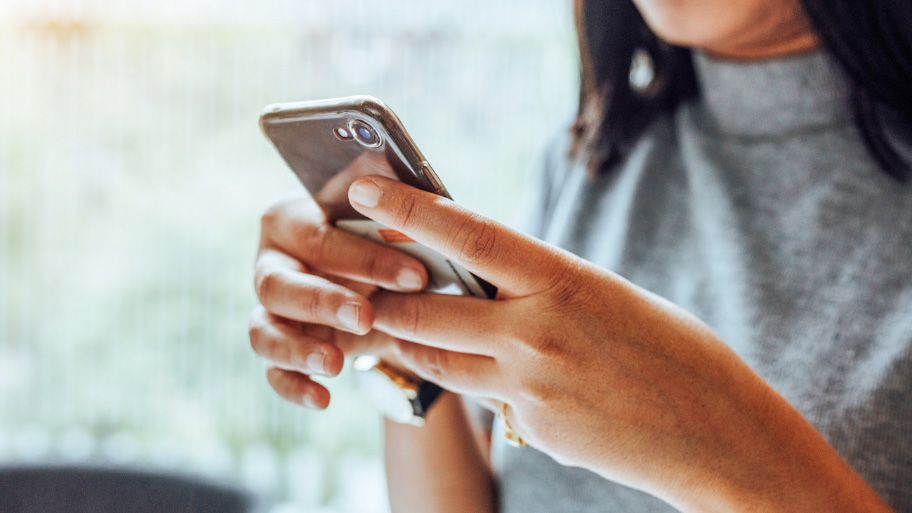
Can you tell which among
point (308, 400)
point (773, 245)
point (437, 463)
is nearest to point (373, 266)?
point (308, 400)

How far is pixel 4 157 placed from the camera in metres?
1.95

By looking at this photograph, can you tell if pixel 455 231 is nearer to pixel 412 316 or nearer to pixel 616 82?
pixel 412 316

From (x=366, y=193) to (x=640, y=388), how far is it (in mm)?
232

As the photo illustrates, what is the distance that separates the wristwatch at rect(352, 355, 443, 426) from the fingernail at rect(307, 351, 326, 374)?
104 mm

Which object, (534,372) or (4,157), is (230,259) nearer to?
(4,157)

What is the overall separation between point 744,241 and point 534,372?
1.28 feet

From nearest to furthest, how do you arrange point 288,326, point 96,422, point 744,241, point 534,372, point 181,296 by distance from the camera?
point 534,372 → point 288,326 → point 744,241 → point 181,296 → point 96,422

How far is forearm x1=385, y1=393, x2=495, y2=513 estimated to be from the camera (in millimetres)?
709

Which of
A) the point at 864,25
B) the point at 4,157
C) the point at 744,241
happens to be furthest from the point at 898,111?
the point at 4,157

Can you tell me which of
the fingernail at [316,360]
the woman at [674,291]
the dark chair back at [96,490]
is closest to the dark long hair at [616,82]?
the woman at [674,291]

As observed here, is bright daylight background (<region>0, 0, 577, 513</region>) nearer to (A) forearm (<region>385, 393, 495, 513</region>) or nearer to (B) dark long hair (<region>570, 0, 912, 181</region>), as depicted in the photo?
(B) dark long hair (<region>570, 0, 912, 181</region>)

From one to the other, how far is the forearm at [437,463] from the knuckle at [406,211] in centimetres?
35

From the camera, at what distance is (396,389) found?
1.97 ft

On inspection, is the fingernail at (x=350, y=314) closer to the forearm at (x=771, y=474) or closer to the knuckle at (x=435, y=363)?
the knuckle at (x=435, y=363)
